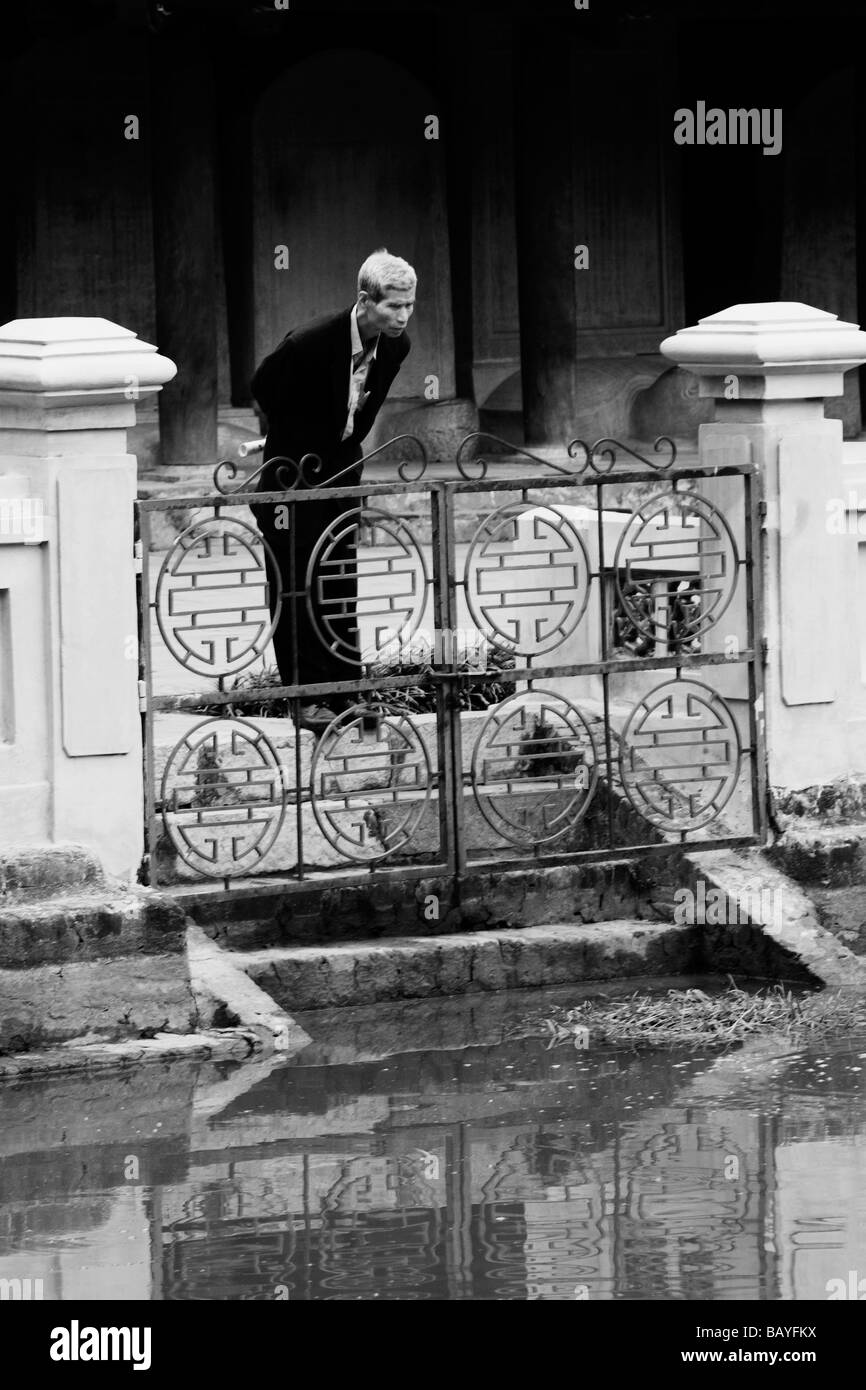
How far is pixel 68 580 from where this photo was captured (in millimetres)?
7750

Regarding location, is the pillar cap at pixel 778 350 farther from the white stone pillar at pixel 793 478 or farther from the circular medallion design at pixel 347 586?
the circular medallion design at pixel 347 586

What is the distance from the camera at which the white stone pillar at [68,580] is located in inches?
303

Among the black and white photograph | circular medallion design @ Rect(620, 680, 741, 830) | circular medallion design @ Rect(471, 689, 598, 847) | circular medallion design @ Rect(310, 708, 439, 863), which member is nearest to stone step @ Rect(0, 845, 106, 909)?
the black and white photograph

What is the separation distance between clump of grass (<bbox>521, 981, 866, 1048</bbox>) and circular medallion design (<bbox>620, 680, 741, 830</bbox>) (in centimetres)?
65

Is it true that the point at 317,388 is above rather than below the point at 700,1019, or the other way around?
above

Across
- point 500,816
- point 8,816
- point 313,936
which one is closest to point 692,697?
point 500,816

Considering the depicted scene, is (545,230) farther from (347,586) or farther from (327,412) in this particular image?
(347,586)

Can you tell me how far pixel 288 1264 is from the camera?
6.18 meters

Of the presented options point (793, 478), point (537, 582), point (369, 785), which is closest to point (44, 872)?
point (369, 785)

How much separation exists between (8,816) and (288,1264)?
6.51 feet

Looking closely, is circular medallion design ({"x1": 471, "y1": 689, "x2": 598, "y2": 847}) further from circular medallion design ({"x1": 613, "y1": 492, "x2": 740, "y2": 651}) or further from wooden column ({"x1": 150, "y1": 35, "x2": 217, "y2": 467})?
wooden column ({"x1": 150, "y1": 35, "x2": 217, "y2": 467})

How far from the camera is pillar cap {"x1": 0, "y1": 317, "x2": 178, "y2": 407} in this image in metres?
7.65

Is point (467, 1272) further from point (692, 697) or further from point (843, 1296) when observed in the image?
point (692, 697)

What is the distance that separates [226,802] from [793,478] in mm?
1941
